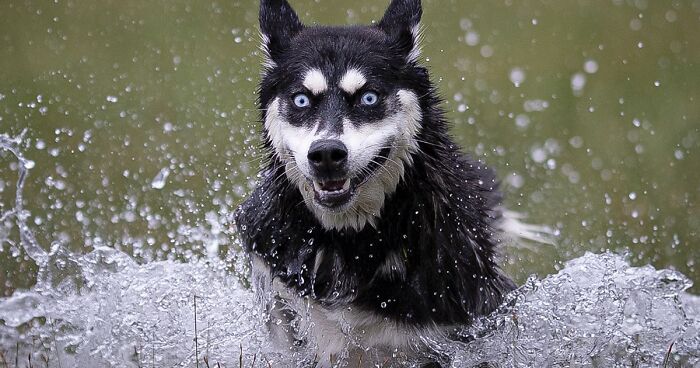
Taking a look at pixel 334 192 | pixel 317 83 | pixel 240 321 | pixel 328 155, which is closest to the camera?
pixel 328 155

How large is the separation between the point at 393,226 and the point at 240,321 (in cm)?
113

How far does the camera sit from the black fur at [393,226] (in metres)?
4.77

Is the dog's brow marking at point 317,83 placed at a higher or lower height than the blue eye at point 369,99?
higher

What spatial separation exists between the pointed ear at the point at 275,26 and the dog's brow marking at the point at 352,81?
1.63 feet

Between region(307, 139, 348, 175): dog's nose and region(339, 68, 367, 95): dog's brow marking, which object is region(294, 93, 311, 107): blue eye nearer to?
region(339, 68, 367, 95): dog's brow marking

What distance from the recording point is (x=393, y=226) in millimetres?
4859

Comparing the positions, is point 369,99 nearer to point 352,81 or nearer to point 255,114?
point 352,81

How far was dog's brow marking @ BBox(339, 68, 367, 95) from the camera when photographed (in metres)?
4.64

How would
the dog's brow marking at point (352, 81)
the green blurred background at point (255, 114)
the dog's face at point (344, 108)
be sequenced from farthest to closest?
the green blurred background at point (255, 114)
the dog's brow marking at point (352, 81)
the dog's face at point (344, 108)

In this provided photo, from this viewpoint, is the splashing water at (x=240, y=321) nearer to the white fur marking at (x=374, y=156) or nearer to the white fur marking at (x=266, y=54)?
the white fur marking at (x=374, y=156)

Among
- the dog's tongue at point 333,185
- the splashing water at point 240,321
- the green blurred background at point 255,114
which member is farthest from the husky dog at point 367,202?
the green blurred background at point 255,114

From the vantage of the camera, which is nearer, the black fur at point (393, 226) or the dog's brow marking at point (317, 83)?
the dog's brow marking at point (317, 83)

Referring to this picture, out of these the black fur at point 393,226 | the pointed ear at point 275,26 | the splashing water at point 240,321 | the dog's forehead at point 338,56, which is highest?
the pointed ear at point 275,26

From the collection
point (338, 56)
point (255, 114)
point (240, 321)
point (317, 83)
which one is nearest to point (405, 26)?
point (338, 56)
